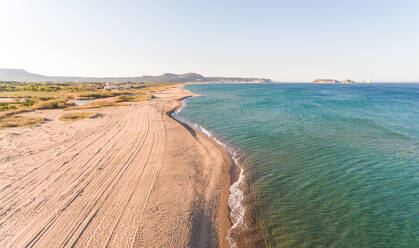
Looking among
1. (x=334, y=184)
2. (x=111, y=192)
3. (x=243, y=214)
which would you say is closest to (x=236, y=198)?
(x=243, y=214)

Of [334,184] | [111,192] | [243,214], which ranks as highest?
[111,192]

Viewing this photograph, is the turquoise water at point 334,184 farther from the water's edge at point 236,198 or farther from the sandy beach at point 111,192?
the sandy beach at point 111,192

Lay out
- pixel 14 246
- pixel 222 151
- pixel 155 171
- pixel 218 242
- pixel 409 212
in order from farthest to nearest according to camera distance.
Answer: pixel 222 151 → pixel 155 171 → pixel 409 212 → pixel 218 242 → pixel 14 246

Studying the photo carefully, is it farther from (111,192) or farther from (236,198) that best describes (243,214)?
(111,192)

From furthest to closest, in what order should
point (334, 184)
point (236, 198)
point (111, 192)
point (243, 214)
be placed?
point (334, 184) → point (236, 198) → point (111, 192) → point (243, 214)

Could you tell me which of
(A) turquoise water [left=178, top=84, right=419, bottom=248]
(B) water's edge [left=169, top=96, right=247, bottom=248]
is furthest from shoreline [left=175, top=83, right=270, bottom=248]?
(A) turquoise water [left=178, top=84, right=419, bottom=248]

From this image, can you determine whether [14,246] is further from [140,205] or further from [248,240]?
[248,240]

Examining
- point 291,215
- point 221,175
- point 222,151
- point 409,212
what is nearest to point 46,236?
point 221,175

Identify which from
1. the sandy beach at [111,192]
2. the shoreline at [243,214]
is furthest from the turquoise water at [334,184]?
the sandy beach at [111,192]
